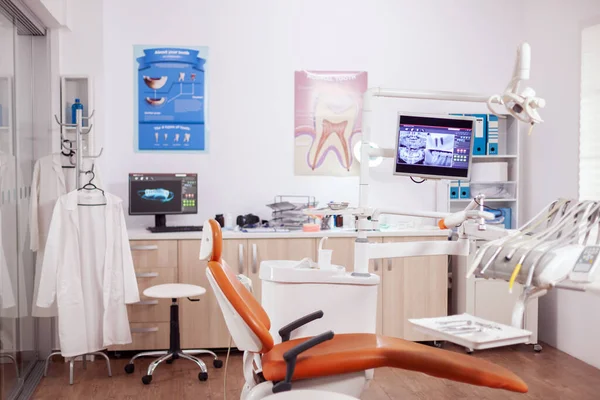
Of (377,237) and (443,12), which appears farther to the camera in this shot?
(443,12)

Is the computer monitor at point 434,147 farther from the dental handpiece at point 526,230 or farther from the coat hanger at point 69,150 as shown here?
the coat hanger at point 69,150

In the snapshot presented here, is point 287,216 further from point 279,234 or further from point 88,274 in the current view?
point 88,274

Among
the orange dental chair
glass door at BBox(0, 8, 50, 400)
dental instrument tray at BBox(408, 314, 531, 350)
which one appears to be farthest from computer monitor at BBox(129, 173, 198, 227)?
dental instrument tray at BBox(408, 314, 531, 350)

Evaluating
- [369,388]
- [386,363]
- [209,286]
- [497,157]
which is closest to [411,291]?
[369,388]

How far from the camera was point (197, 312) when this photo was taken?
4.55 m

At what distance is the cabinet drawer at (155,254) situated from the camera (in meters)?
4.49

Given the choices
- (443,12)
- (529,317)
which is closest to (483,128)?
(443,12)

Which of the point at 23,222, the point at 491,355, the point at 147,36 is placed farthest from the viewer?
the point at 147,36

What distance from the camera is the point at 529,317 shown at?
15.7 feet

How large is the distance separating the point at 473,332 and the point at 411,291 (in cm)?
273

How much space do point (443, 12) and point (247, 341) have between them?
3645mm

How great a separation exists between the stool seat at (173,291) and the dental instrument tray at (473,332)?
217 centimetres

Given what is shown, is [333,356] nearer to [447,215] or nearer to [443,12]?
[447,215]

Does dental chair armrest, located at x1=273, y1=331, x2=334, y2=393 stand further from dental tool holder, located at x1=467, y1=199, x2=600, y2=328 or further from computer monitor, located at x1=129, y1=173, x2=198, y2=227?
computer monitor, located at x1=129, y1=173, x2=198, y2=227
